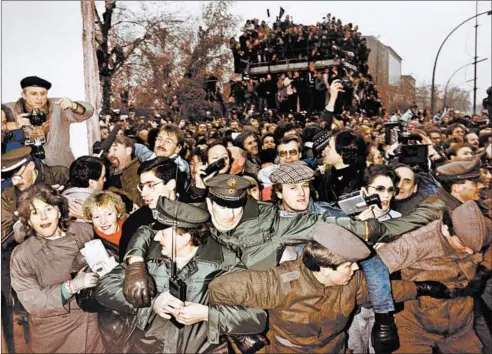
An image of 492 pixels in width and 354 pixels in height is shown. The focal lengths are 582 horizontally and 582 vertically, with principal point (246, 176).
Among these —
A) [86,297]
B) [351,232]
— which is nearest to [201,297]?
[86,297]

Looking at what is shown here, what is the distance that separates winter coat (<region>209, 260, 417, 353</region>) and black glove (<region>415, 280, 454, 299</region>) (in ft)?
1.19

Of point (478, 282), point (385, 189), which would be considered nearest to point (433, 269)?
point (478, 282)

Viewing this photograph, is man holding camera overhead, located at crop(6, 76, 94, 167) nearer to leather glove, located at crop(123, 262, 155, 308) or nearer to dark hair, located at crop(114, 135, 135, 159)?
dark hair, located at crop(114, 135, 135, 159)

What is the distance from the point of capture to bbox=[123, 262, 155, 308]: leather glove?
136 inches

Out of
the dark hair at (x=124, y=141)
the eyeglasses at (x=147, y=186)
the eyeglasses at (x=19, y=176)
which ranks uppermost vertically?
the dark hair at (x=124, y=141)

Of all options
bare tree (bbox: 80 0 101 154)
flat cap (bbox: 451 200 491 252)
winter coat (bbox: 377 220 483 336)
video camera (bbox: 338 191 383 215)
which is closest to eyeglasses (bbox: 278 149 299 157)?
video camera (bbox: 338 191 383 215)

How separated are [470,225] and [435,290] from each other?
1.50 feet

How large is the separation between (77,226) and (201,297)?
89 centimetres

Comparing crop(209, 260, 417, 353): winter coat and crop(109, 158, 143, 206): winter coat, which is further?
crop(109, 158, 143, 206): winter coat

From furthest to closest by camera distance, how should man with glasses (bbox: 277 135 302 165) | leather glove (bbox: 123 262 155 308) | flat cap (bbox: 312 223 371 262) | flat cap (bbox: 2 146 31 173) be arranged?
flat cap (bbox: 2 146 31 173), man with glasses (bbox: 277 135 302 165), leather glove (bbox: 123 262 155 308), flat cap (bbox: 312 223 371 262)

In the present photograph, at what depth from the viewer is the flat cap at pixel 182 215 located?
3.44 m

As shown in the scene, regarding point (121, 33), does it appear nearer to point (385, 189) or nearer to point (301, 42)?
point (301, 42)

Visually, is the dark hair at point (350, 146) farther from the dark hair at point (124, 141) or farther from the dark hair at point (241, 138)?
the dark hair at point (124, 141)

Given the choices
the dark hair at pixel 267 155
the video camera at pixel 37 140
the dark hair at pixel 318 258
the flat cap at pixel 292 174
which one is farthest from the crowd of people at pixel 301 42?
the video camera at pixel 37 140
